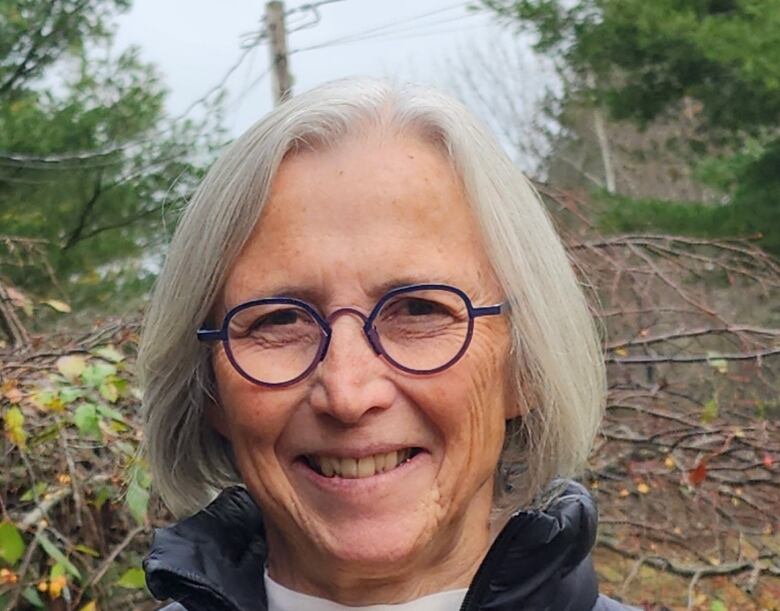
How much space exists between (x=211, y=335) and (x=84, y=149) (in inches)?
329

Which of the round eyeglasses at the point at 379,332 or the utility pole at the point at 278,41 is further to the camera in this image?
the utility pole at the point at 278,41

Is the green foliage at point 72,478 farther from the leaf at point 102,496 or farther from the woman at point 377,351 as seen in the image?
the woman at point 377,351

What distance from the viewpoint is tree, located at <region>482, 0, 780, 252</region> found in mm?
9164

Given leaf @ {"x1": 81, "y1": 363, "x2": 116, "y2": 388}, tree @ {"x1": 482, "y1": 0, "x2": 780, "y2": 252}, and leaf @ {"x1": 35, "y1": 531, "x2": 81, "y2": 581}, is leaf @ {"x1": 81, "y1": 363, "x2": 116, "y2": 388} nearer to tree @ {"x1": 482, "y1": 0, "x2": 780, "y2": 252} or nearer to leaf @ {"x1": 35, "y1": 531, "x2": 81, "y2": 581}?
leaf @ {"x1": 35, "y1": 531, "x2": 81, "y2": 581}

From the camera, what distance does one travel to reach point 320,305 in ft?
4.35

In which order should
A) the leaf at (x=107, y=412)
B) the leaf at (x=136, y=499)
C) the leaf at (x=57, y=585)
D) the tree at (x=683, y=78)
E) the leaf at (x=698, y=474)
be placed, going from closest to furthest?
the leaf at (x=136, y=499) → the leaf at (x=57, y=585) → the leaf at (x=107, y=412) → the leaf at (x=698, y=474) → the tree at (x=683, y=78)

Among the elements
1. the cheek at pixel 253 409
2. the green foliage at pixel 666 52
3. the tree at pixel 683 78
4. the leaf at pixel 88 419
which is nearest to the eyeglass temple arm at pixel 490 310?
the cheek at pixel 253 409

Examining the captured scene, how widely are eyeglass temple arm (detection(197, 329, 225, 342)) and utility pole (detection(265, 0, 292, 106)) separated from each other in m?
Result: 10.5

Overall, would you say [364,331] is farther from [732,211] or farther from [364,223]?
[732,211]

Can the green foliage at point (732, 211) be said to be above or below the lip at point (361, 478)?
below

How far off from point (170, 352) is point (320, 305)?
35 cm

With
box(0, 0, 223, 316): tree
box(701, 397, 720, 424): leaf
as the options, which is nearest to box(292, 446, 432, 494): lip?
box(701, 397, 720, 424): leaf

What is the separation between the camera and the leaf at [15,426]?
303cm

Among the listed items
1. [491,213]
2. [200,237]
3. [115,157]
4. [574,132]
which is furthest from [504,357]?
[574,132]
